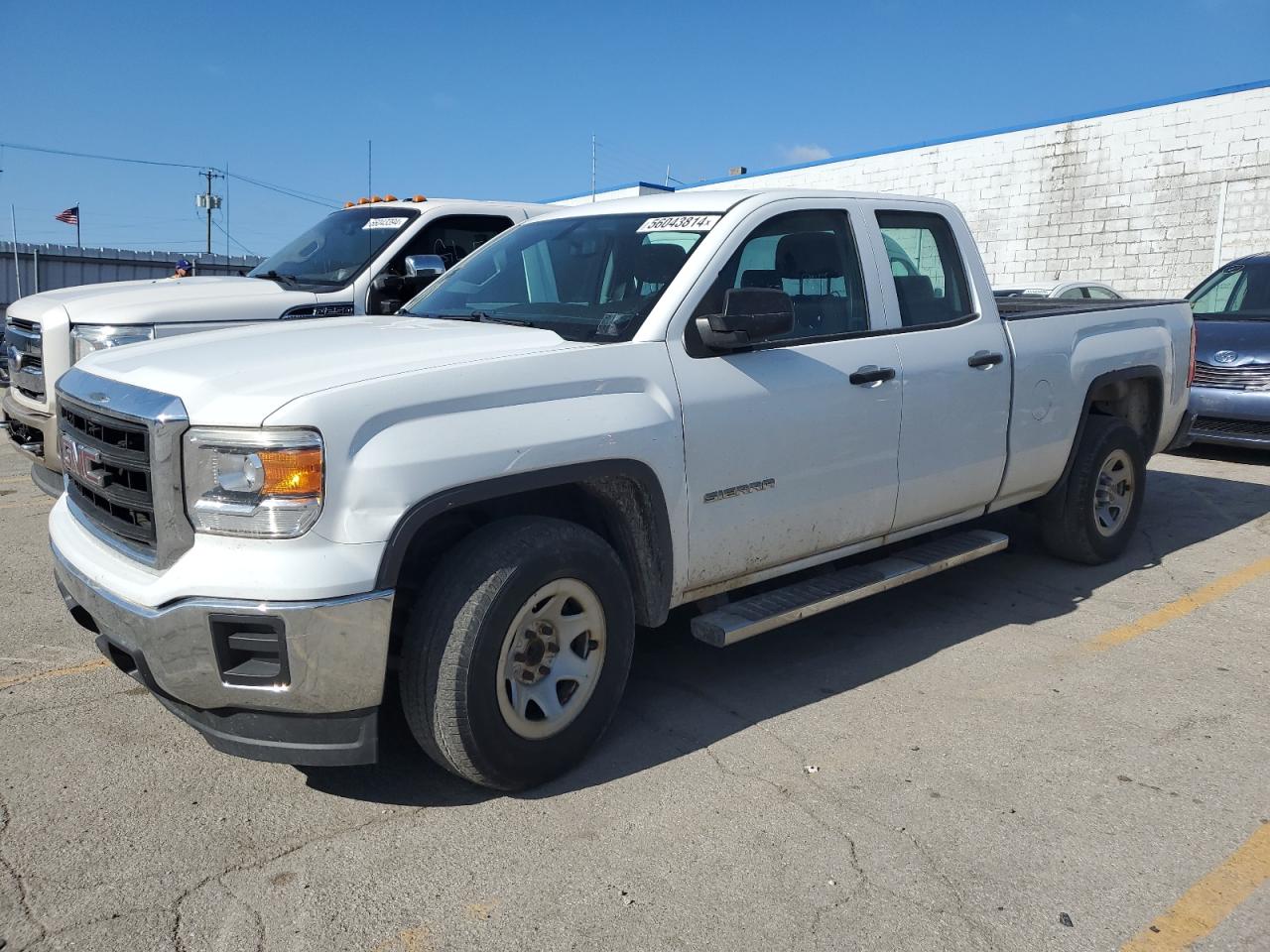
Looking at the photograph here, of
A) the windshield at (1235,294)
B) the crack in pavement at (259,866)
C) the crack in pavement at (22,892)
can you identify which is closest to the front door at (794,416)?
the crack in pavement at (259,866)

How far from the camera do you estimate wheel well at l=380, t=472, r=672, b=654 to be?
11.3ft

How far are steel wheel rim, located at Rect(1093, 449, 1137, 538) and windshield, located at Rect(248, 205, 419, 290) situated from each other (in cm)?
491

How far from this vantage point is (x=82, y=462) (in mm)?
3520

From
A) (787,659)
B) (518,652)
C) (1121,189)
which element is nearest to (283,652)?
(518,652)

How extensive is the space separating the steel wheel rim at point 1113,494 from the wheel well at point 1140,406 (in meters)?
0.24

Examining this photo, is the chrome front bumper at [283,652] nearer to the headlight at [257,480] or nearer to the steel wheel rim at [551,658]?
the headlight at [257,480]

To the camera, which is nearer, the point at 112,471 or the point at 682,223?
the point at 112,471

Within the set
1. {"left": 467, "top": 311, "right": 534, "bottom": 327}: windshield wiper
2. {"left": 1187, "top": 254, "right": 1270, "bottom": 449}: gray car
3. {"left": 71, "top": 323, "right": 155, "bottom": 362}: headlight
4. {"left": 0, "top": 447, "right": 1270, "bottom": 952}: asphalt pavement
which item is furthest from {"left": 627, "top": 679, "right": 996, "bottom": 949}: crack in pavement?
{"left": 1187, "top": 254, "right": 1270, "bottom": 449}: gray car

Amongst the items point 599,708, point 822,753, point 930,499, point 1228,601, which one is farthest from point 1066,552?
point 599,708

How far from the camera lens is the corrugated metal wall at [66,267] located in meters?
23.1

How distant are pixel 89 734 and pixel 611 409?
2.21 metres

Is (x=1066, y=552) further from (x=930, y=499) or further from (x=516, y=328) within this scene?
(x=516, y=328)

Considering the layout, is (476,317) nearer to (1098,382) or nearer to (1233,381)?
(1098,382)

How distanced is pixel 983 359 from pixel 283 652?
341cm
